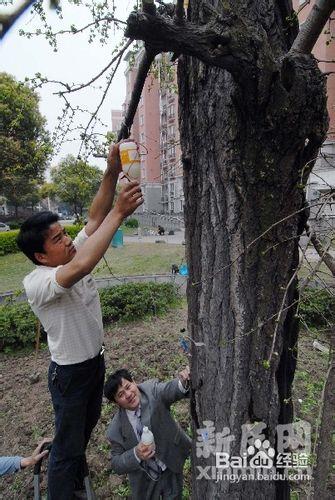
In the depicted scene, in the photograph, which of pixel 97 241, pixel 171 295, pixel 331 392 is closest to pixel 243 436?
pixel 331 392

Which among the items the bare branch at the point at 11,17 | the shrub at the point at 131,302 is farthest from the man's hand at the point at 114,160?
the shrub at the point at 131,302

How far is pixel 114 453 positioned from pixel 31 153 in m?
2.16

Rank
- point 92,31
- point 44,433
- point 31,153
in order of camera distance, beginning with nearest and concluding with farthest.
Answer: point 92,31, point 31,153, point 44,433

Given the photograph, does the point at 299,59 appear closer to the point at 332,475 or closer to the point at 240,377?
the point at 240,377

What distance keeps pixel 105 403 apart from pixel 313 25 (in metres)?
4.05

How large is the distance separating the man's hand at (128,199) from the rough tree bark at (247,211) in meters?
0.25

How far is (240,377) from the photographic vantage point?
161cm

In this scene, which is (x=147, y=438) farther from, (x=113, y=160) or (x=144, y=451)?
(x=113, y=160)

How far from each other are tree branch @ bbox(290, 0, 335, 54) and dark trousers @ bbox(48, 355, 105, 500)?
6.80ft

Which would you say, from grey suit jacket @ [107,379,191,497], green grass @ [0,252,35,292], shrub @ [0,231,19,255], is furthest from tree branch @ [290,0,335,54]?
shrub @ [0,231,19,255]

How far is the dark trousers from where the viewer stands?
2.23 metres

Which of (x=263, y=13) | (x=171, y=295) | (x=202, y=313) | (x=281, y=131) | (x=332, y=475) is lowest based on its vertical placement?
(x=332, y=475)

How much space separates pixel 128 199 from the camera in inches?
66.6

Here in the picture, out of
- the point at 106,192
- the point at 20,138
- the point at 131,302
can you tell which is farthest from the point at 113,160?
the point at 20,138
